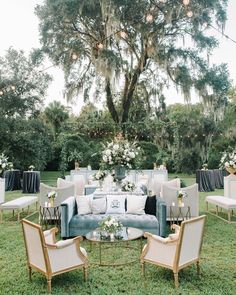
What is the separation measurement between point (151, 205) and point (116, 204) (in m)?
0.62

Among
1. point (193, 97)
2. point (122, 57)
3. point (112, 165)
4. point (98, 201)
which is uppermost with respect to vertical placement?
point (122, 57)

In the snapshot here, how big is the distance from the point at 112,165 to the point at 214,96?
830 cm

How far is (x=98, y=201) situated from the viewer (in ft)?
19.2

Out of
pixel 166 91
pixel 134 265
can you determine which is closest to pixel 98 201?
pixel 134 265

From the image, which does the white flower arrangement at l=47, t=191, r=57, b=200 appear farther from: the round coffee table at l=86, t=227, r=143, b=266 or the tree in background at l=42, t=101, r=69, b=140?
the tree in background at l=42, t=101, r=69, b=140

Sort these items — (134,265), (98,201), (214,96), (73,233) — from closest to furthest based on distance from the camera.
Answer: (134,265)
(73,233)
(98,201)
(214,96)

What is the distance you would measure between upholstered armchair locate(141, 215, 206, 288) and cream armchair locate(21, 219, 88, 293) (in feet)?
2.58

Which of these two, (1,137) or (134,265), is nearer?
(134,265)

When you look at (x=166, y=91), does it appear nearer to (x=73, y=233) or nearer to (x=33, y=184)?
(x=33, y=184)

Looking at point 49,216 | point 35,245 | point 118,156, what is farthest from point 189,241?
point 49,216

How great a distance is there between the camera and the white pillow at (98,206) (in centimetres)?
578

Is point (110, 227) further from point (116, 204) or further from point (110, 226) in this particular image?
point (116, 204)

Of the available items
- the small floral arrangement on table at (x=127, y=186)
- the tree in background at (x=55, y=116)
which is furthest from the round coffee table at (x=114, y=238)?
the tree in background at (x=55, y=116)

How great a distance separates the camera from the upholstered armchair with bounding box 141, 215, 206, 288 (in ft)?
11.5
